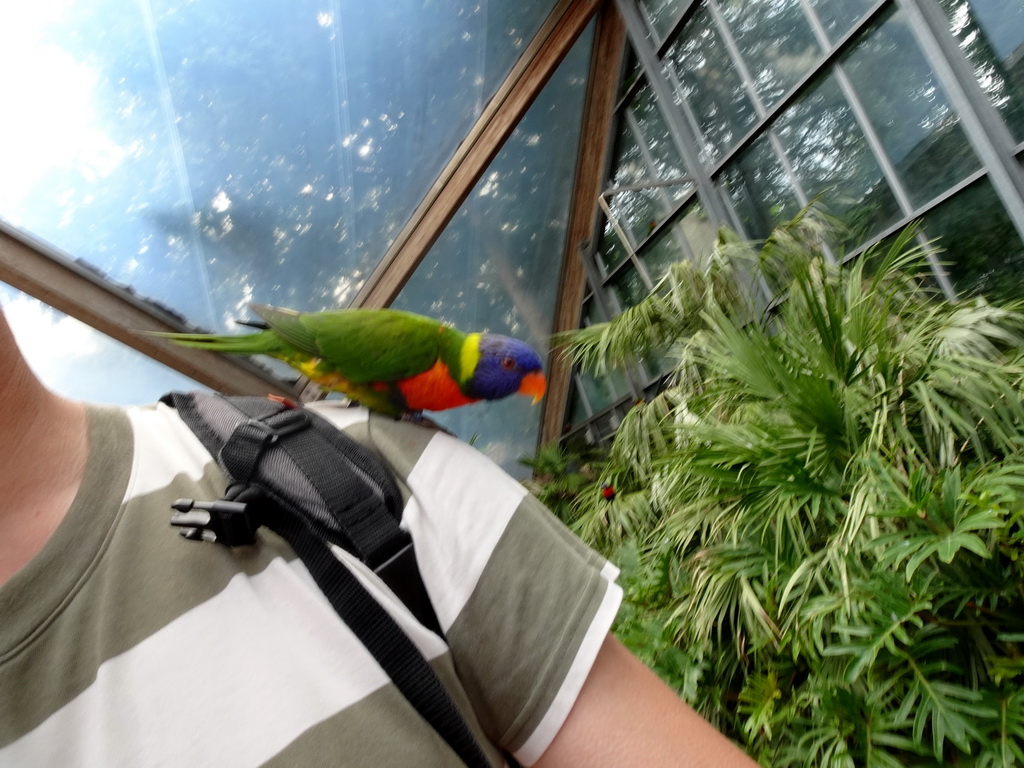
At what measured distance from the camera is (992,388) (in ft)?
3.94

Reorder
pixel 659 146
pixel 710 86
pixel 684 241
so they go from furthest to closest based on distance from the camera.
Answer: pixel 659 146 → pixel 684 241 → pixel 710 86

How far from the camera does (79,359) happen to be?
8.75ft

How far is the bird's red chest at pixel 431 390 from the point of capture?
1.11 metres

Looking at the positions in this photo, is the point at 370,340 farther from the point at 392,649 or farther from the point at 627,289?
the point at 627,289

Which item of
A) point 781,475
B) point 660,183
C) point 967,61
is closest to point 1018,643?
point 781,475

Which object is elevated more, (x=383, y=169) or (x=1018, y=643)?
(x=383, y=169)

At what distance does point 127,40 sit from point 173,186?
557 millimetres

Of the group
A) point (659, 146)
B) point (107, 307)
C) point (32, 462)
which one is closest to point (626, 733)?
point (32, 462)

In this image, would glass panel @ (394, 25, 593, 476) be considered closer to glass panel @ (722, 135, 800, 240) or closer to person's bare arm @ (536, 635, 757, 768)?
glass panel @ (722, 135, 800, 240)

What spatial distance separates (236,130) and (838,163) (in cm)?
248

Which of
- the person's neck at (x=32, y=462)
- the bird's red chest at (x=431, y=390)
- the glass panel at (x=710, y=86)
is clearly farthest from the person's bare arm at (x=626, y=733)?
the glass panel at (x=710, y=86)

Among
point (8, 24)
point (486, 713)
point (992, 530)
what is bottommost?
point (992, 530)

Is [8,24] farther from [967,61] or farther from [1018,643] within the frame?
[1018,643]

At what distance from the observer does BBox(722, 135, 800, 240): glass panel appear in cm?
255
